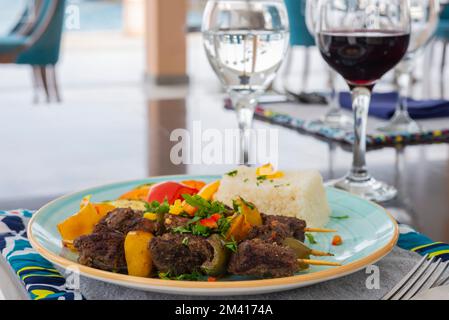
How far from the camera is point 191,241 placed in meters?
0.55

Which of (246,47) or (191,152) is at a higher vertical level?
(246,47)

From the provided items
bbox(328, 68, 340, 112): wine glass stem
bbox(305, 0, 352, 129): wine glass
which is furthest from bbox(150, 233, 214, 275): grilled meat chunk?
bbox(328, 68, 340, 112): wine glass stem

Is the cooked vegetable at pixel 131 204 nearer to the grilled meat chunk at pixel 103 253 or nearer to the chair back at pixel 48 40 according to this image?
the grilled meat chunk at pixel 103 253

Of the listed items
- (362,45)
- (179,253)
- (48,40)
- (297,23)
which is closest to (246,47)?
(362,45)

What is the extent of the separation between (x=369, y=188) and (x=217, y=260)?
0.45 meters

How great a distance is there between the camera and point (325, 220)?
727mm

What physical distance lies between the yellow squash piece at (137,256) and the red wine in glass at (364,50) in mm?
498

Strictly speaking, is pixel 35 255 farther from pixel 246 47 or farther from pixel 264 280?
pixel 246 47

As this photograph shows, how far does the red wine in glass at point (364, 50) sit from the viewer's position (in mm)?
940

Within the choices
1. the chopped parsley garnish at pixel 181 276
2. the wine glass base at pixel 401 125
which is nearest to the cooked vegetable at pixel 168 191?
the chopped parsley garnish at pixel 181 276

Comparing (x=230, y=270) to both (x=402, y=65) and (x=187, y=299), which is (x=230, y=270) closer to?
(x=187, y=299)

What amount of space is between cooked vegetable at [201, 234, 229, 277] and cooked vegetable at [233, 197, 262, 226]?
56mm
